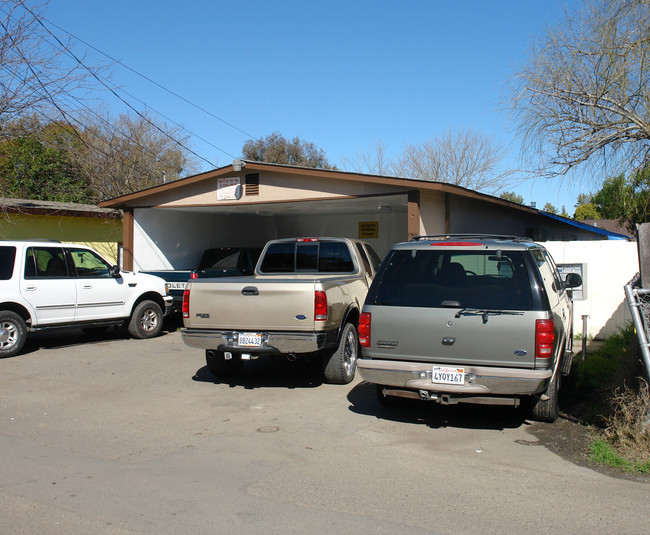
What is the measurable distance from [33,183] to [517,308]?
26428 mm

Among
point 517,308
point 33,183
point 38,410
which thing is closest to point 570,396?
point 517,308

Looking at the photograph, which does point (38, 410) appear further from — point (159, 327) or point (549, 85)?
point (549, 85)

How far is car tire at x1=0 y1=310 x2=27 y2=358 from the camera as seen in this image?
33.0ft

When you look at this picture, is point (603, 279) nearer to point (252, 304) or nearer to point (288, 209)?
point (252, 304)

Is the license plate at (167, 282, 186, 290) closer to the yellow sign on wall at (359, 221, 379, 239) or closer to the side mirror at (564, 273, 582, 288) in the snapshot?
the side mirror at (564, 273, 582, 288)

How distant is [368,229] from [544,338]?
15835 millimetres

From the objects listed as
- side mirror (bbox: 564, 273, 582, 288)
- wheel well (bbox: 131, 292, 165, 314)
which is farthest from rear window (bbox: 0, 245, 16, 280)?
side mirror (bbox: 564, 273, 582, 288)

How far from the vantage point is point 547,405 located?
606 centimetres

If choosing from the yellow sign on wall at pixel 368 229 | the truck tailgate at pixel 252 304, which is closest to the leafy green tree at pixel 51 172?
the yellow sign on wall at pixel 368 229

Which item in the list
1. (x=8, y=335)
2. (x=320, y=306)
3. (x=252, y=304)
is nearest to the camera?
(x=320, y=306)

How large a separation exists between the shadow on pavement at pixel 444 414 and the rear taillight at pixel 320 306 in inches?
42.9

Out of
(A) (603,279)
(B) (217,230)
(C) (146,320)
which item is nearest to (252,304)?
(C) (146,320)

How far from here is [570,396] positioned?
732cm

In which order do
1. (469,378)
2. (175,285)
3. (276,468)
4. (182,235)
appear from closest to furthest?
(276,468) < (469,378) < (175,285) < (182,235)
